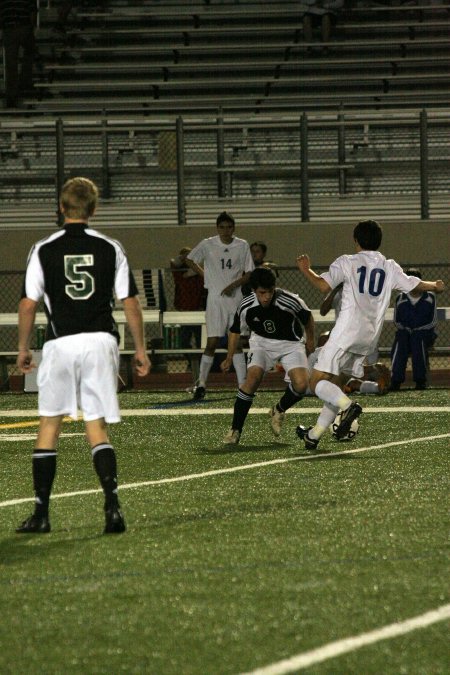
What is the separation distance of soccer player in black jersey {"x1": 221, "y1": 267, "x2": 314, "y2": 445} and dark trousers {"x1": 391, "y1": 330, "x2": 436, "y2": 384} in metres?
5.54

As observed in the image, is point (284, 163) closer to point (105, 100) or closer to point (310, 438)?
point (105, 100)

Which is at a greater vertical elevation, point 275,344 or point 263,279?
point 263,279

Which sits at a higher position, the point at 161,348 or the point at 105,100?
the point at 105,100

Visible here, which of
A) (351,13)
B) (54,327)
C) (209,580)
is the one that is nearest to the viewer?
Answer: (209,580)

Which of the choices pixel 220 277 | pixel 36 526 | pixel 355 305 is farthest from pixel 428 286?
pixel 220 277

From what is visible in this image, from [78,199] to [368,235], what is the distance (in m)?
3.87

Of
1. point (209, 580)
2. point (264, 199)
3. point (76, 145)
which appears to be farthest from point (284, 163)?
point (209, 580)

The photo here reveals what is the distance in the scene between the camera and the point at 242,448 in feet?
36.1

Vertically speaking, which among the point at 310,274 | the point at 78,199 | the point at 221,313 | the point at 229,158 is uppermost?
the point at 229,158

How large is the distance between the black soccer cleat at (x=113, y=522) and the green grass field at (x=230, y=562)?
0.08 metres

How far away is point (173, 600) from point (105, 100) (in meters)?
20.1

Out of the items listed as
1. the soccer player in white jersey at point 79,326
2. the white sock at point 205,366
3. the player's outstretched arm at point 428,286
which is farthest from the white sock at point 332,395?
the white sock at point 205,366

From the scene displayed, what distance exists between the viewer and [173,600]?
5.23 m

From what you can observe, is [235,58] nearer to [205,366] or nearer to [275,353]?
[205,366]
